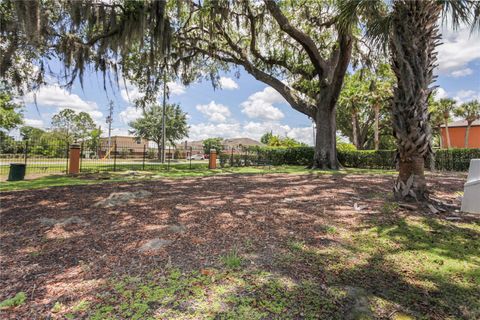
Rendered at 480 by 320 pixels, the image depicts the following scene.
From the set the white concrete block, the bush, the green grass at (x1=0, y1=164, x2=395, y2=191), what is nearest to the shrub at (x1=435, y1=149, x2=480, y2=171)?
the bush

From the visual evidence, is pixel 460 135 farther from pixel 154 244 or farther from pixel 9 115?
pixel 9 115

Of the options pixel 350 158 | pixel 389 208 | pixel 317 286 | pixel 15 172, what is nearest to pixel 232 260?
pixel 317 286

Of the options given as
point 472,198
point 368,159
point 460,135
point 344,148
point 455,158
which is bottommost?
point 472,198

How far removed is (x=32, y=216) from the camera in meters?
4.42

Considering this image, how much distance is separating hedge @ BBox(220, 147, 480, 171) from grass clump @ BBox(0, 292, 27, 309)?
14591mm

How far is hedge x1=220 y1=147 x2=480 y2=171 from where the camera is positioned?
1429cm

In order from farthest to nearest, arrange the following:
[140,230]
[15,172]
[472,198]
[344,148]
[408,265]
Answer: [344,148] → [15,172] → [472,198] → [140,230] → [408,265]

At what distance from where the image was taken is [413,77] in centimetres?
489

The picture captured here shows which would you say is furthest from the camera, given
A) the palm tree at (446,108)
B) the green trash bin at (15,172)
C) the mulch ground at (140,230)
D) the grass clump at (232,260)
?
the palm tree at (446,108)

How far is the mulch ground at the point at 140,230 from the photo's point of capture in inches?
103

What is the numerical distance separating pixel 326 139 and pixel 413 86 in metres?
8.10

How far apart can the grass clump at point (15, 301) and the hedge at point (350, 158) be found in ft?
47.9

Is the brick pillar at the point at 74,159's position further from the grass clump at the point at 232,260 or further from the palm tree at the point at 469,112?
→ the palm tree at the point at 469,112

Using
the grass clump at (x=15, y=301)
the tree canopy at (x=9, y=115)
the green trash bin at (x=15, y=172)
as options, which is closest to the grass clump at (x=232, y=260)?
the grass clump at (x=15, y=301)
